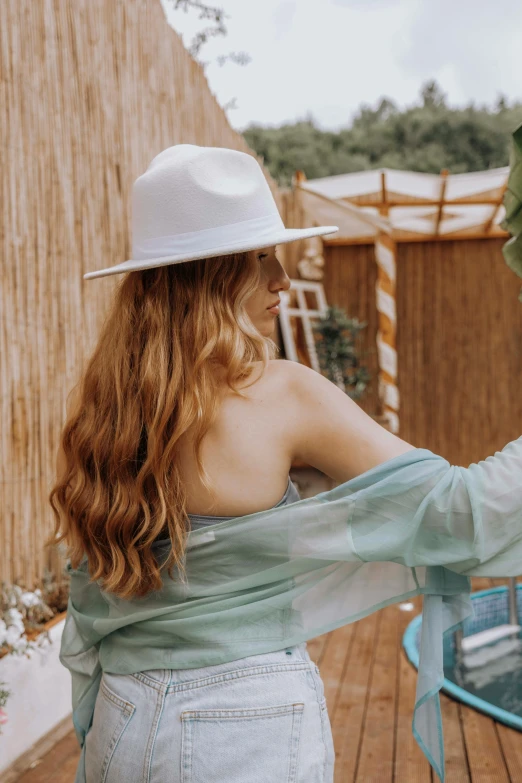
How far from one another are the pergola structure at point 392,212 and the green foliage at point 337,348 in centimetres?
26

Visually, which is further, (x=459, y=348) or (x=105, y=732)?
(x=459, y=348)

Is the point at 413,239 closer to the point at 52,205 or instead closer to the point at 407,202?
the point at 407,202

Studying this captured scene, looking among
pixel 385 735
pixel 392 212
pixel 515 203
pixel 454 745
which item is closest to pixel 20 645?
pixel 385 735

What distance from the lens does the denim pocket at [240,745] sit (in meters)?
0.92

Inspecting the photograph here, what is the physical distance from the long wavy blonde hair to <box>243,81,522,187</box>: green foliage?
17.0 m

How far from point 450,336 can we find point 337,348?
4.64 ft

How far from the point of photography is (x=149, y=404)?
3.36 ft

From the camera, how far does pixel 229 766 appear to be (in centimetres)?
92

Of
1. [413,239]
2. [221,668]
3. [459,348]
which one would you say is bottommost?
[459,348]

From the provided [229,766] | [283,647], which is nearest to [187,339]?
[283,647]

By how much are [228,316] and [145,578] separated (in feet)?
1.24

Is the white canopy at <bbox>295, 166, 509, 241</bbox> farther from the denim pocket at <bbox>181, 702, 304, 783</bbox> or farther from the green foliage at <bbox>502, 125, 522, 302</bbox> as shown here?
the denim pocket at <bbox>181, 702, 304, 783</bbox>

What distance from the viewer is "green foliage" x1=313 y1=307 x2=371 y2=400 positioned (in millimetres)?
6594

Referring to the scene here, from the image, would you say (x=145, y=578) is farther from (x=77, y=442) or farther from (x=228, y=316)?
(x=228, y=316)
